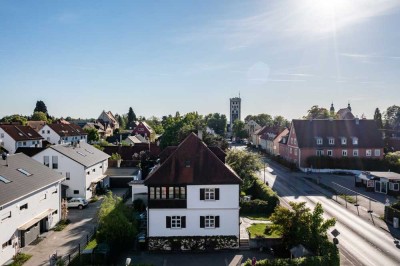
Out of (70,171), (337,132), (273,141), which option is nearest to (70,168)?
(70,171)

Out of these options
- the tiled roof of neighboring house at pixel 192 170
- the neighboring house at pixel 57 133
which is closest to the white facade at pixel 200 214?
the tiled roof of neighboring house at pixel 192 170

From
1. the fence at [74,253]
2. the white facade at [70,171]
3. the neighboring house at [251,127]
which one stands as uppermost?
the neighboring house at [251,127]

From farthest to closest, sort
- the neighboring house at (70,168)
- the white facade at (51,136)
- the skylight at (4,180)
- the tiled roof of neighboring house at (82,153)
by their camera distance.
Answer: the white facade at (51,136)
the tiled roof of neighboring house at (82,153)
the neighboring house at (70,168)
the skylight at (4,180)

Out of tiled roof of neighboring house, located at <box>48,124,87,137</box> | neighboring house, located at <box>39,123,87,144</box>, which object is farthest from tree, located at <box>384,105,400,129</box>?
neighboring house, located at <box>39,123,87,144</box>

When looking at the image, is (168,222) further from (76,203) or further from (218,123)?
(218,123)

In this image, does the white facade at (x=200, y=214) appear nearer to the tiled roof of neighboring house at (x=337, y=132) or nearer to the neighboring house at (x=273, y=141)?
the tiled roof of neighboring house at (x=337, y=132)

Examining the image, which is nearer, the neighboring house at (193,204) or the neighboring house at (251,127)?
the neighboring house at (193,204)

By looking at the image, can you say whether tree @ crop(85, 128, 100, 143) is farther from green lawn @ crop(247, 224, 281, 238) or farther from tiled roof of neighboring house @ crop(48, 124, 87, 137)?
green lawn @ crop(247, 224, 281, 238)
